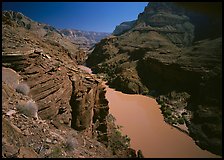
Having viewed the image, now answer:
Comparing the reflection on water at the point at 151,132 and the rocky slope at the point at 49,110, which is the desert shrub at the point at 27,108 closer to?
the rocky slope at the point at 49,110

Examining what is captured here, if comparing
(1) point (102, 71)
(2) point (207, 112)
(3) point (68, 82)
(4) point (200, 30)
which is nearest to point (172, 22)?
(4) point (200, 30)

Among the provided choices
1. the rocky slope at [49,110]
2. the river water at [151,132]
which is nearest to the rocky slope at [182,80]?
the river water at [151,132]

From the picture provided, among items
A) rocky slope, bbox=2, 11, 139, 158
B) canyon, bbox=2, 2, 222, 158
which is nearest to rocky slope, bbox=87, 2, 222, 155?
canyon, bbox=2, 2, 222, 158

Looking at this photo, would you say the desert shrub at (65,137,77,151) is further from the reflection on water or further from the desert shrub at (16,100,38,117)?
the reflection on water

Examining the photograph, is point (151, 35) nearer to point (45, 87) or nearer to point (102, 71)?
point (102, 71)

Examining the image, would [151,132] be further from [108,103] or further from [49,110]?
[49,110]

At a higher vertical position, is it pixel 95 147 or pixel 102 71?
pixel 102 71
